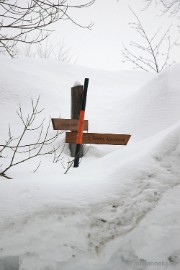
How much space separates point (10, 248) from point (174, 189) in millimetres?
1078

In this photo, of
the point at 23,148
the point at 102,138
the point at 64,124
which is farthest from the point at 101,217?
the point at 23,148

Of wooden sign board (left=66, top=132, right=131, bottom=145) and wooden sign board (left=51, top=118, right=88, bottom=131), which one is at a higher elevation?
wooden sign board (left=51, top=118, right=88, bottom=131)

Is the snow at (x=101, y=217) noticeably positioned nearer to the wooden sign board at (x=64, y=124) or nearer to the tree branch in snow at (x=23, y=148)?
the tree branch in snow at (x=23, y=148)

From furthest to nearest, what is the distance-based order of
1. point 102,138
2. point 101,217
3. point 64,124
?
point 64,124 → point 102,138 → point 101,217

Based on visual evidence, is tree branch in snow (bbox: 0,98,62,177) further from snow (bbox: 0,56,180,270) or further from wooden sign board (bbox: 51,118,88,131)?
snow (bbox: 0,56,180,270)

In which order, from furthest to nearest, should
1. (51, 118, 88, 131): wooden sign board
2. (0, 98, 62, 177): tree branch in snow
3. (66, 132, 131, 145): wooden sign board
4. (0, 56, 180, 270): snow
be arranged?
1. (51, 118, 88, 131): wooden sign board
2. (66, 132, 131, 145): wooden sign board
3. (0, 98, 62, 177): tree branch in snow
4. (0, 56, 180, 270): snow

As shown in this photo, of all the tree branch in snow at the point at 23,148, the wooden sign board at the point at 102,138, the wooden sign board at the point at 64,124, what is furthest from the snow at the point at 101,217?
the wooden sign board at the point at 64,124

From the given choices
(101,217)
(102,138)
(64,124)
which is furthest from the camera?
(64,124)

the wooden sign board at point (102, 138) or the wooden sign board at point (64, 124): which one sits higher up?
the wooden sign board at point (64, 124)

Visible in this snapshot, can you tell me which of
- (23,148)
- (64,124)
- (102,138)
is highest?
(64,124)

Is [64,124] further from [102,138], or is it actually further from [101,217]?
[101,217]

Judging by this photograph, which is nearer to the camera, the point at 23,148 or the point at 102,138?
the point at 102,138

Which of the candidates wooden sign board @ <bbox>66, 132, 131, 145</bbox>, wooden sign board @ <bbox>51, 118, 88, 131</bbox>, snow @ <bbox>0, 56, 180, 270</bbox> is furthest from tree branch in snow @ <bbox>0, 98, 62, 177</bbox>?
wooden sign board @ <bbox>66, 132, 131, 145</bbox>

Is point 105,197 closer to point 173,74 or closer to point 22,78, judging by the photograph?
point 173,74
